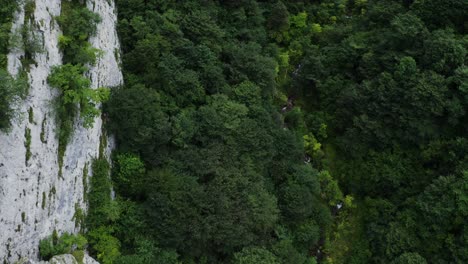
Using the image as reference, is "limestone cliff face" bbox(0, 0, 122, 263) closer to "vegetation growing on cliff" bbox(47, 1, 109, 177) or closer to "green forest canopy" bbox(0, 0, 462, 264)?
"vegetation growing on cliff" bbox(47, 1, 109, 177)

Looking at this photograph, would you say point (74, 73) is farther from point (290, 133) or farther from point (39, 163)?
point (290, 133)

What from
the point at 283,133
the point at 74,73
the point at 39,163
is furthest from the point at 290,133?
the point at 39,163

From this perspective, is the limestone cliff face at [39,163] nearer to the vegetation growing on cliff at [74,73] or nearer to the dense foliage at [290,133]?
the vegetation growing on cliff at [74,73]

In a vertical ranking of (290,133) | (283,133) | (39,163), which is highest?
(39,163)

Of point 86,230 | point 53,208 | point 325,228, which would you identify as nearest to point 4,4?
point 53,208

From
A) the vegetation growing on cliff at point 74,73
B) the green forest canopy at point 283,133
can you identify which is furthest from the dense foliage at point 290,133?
the vegetation growing on cliff at point 74,73

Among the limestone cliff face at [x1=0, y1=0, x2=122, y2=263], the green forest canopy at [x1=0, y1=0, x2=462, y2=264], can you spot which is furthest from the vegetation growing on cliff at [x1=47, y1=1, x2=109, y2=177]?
the limestone cliff face at [x1=0, y1=0, x2=122, y2=263]

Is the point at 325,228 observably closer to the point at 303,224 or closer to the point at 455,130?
the point at 303,224

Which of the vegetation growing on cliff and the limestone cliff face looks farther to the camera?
the vegetation growing on cliff
